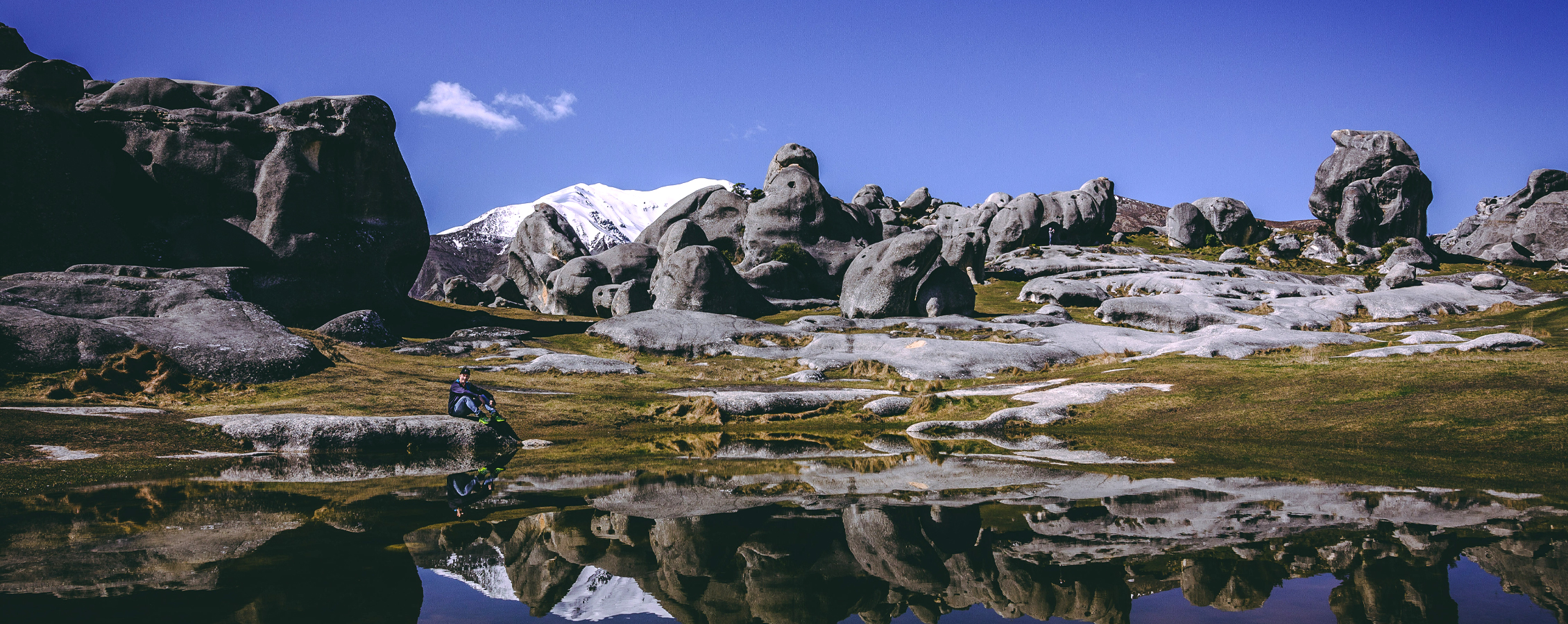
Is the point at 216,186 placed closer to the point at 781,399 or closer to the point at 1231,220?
the point at 781,399

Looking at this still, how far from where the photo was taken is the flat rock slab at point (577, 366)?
1284 inches

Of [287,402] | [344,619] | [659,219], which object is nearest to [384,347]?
[287,402]

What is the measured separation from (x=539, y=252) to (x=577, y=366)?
4816cm

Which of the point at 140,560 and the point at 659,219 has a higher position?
the point at 659,219

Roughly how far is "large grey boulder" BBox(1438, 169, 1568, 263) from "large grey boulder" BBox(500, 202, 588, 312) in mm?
88065

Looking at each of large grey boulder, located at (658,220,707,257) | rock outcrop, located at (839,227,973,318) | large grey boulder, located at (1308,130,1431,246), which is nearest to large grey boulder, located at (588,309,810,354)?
rock outcrop, located at (839,227,973,318)

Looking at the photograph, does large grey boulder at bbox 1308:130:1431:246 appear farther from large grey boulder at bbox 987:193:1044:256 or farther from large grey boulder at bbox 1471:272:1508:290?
large grey boulder at bbox 987:193:1044:256

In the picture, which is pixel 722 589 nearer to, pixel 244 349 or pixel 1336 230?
pixel 244 349

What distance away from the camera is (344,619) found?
6.18 m

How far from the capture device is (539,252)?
3066 inches

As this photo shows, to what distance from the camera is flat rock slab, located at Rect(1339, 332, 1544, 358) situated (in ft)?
78.4

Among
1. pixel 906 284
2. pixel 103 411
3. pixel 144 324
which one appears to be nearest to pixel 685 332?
pixel 906 284

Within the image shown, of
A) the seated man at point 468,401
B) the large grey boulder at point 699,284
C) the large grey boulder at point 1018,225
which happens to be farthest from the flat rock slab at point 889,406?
the large grey boulder at point 1018,225

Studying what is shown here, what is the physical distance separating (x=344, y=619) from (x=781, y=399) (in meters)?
19.4
